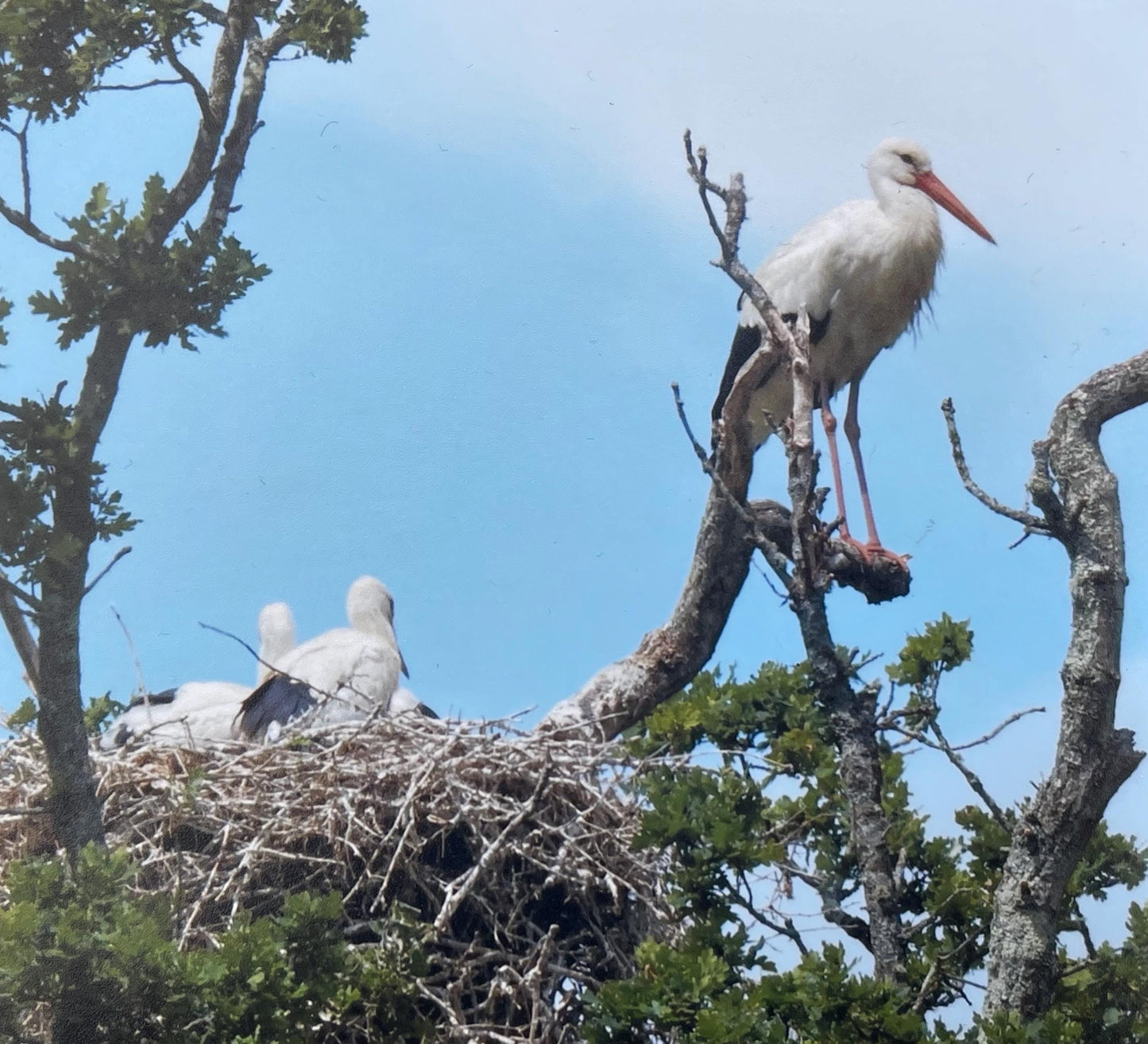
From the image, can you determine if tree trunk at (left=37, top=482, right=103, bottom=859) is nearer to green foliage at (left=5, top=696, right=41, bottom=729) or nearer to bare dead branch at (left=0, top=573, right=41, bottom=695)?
bare dead branch at (left=0, top=573, right=41, bottom=695)

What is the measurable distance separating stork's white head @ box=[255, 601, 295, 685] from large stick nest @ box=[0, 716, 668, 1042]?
2306 millimetres

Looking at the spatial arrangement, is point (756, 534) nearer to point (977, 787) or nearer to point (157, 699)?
point (977, 787)

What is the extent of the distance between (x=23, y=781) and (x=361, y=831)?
1.10m

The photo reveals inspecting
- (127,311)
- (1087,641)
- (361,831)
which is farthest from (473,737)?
(1087,641)

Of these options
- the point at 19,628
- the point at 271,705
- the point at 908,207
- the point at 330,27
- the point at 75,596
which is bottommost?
the point at 75,596

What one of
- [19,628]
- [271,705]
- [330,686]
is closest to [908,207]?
[330,686]

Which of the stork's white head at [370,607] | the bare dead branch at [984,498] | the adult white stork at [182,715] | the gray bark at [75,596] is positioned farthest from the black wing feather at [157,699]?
the bare dead branch at [984,498]

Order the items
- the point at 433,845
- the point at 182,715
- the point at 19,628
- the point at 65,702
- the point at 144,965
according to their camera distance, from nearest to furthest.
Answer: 1. the point at 144,965
2. the point at 65,702
3. the point at 19,628
4. the point at 433,845
5. the point at 182,715

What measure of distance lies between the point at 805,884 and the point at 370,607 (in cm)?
291

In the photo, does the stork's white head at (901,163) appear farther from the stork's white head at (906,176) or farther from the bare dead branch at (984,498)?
the bare dead branch at (984,498)

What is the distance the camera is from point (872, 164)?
6609 mm

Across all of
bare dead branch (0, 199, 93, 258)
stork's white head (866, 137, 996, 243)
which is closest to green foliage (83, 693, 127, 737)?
bare dead branch (0, 199, 93, 258)

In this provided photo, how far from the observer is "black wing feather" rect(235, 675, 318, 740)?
504 cm

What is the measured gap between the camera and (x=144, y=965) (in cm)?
308
